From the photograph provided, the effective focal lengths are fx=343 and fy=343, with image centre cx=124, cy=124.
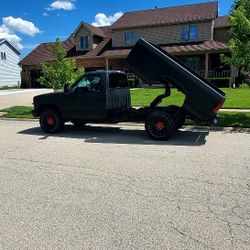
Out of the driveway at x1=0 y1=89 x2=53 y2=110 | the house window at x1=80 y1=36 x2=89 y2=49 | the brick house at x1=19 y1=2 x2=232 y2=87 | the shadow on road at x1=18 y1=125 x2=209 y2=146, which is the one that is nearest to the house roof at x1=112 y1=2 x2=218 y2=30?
the brick house at x1=19 y1=2 x2=232 y2=87

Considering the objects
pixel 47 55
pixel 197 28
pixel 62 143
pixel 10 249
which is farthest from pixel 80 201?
pixel 47 55

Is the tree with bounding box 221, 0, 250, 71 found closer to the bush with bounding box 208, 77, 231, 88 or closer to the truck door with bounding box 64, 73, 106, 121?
the truck door with bounding box 64, 73, 106, 121

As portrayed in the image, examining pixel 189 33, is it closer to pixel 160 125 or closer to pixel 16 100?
pixel 16 100

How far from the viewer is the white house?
159ft

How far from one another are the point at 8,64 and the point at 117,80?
1721 inches

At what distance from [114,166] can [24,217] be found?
8.47 feet

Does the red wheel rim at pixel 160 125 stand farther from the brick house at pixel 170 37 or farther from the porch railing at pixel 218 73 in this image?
the porch railing at pixel 218 73

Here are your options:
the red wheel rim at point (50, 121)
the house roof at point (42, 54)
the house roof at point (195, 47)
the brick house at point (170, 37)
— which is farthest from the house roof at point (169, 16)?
the red wheel rim at point (50, 121)

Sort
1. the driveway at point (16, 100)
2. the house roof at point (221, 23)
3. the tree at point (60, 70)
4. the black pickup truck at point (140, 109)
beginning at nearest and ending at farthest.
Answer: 1. the black pickup truck at point (140, 109)
2. the tree at point (60, 70)
3. the driveway at point (16, 100)
4. the house roof at point (221, 23)

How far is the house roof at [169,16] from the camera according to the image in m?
31.8

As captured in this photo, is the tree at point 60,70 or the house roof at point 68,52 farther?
the house roof at point 68,52

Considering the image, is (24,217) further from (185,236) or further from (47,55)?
(47,55)

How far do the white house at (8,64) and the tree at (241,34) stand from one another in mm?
41672

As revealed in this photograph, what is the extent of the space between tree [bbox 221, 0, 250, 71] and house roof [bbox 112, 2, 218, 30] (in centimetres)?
2051
